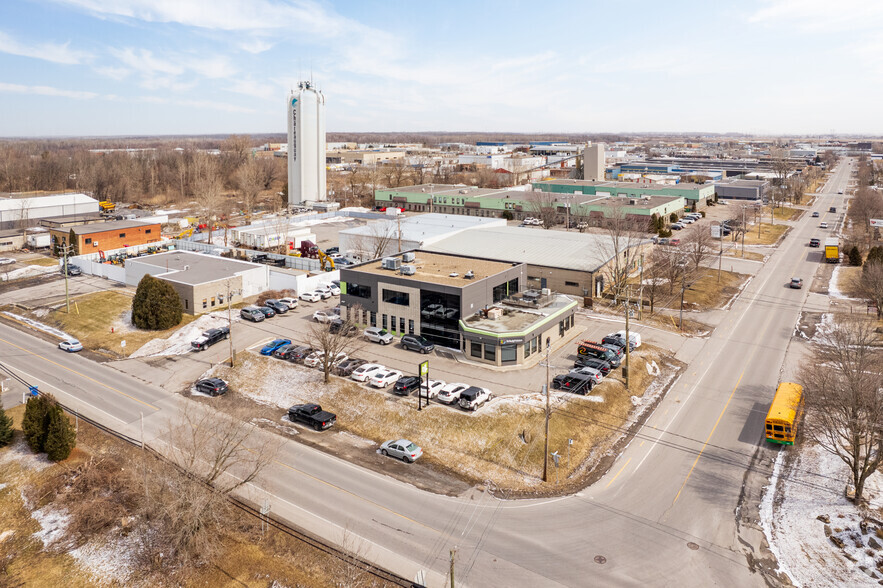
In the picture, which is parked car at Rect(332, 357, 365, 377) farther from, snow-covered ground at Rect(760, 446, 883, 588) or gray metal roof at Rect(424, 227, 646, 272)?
snow-covered ground at Rect(760, 446, 883, 588)

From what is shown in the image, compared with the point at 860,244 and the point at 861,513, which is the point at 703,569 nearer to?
the point at 861,513

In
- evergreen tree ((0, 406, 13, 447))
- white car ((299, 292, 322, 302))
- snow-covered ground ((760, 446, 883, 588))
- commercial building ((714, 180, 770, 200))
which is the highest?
commercial building ((714, 180, 770, 200))

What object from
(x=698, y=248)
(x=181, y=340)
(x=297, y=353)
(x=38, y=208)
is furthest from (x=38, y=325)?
(x=698, y=248)

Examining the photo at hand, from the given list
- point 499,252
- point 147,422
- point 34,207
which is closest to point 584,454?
point 147,422

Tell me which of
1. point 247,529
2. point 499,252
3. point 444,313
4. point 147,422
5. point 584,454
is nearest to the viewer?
point 247,529

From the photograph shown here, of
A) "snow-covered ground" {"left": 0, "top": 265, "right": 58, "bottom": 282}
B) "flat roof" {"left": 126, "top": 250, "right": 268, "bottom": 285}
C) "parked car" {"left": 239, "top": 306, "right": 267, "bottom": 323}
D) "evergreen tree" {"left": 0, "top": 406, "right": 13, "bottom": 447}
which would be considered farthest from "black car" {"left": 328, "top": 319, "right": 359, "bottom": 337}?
"snow-covered ground" {"left": 0, "top": 265, "right": 58, "bottom": 282}

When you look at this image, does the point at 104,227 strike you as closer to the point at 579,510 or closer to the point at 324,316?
the point at 324,316

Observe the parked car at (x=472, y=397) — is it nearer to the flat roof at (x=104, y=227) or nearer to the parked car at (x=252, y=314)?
the parked car at (x=252, y=314)

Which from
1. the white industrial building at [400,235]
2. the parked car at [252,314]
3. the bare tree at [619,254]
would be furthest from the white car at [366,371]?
the bare tree at [619,254]
